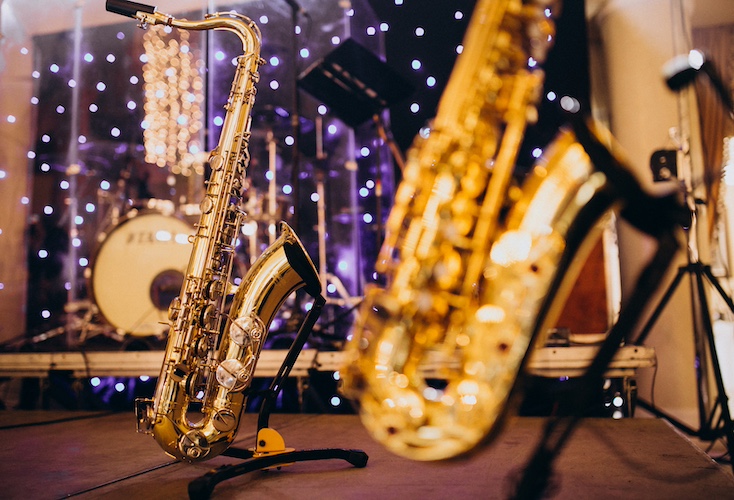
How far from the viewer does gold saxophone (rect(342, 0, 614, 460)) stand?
1.21 metres

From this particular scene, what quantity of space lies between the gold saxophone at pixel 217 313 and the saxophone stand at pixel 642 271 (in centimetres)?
117

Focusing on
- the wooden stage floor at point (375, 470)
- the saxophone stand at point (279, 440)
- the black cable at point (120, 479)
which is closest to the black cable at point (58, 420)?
the wooden stage floor at point (375, 470)

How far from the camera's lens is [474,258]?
1.63m

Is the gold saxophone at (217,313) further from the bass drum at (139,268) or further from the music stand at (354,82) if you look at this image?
the bass drum at (139,268)

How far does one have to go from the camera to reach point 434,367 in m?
3.28

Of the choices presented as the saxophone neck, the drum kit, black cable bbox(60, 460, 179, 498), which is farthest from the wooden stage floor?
the saxophone neck

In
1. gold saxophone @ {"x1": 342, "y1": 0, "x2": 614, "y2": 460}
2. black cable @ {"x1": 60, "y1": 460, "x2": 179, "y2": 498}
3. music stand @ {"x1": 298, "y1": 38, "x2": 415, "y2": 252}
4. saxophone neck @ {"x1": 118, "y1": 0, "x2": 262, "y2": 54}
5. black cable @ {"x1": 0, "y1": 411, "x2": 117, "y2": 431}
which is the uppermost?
music stand @ {"x1": 298, "y1": 38, "x2": 415, "y2": 252}

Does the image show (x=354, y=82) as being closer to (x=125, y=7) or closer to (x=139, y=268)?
(x=125, y=7)

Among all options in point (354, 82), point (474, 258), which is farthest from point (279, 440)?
point (354, 82)

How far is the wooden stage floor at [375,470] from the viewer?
186 centimetres

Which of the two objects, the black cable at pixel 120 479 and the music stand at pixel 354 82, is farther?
the music stand at pixel 354 82

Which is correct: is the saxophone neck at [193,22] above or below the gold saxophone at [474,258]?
above

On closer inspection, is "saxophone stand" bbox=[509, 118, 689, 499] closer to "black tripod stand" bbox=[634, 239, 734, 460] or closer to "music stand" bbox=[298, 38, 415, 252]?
"black tripod stand" bbox=[634, 239, 734, 460]

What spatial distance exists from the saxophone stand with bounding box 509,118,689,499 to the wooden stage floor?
40 cm
